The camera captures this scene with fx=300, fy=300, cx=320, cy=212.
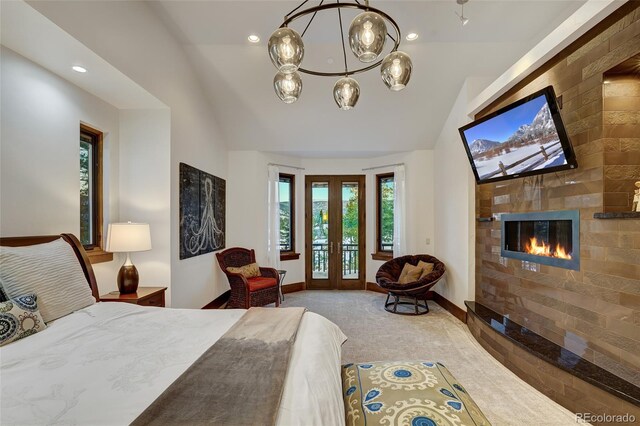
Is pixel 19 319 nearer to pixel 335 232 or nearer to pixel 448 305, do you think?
pixel 448 305

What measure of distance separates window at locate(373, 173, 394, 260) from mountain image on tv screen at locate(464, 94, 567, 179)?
252cm

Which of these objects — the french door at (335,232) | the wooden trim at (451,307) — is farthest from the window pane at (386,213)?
the wooden trim at (451,307)

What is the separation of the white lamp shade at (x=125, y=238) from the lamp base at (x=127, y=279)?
20 centimetres

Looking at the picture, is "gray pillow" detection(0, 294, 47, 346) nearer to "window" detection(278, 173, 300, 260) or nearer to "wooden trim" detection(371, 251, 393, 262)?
A: "window" detection(278, 173, 300, 260)

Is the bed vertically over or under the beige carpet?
over

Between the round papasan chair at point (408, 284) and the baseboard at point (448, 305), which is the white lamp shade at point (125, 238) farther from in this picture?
the baseboard at point (448, 305)

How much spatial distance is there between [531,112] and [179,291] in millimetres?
4031

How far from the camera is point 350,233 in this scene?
6.08m

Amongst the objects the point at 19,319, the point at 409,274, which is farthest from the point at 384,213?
the point at 19,319

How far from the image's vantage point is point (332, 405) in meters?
1.19

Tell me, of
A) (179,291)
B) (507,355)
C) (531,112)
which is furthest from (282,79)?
(507,355)

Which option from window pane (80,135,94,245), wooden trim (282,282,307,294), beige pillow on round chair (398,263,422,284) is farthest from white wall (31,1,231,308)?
beige pillow on round chair (398,263,422,284)

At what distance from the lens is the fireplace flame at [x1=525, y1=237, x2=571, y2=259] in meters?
2.56

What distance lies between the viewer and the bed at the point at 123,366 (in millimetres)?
1061
